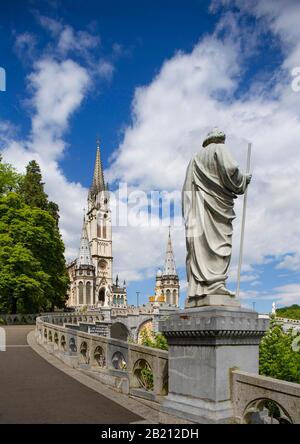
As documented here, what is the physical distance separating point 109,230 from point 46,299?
7792 centimetres

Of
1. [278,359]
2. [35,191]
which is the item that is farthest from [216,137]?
[35,191]

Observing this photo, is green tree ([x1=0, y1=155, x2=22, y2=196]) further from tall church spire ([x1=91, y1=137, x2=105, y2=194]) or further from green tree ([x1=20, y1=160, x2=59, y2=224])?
tall church spire ([x1=91, y1=137, x2=105, y2=194])

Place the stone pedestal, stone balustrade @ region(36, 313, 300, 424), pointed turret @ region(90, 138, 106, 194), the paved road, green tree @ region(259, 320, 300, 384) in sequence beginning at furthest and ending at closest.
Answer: pointed turret @ region(90, 138, 106, 194) → green tree @ region(259, 320, 300, 384) → the paved road → the stone pedestal → stone balustrade @ region(36, 313, 300, 424)

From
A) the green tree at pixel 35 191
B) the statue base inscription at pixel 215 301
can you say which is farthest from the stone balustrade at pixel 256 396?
the green tree at pixel 35 191

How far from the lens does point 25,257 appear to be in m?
33.2

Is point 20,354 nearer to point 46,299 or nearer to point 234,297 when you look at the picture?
point 234,297

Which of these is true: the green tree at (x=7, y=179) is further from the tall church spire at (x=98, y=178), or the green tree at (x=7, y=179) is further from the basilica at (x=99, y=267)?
the tall church spire at (x=98, y=178)

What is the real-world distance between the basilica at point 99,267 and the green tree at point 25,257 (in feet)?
151

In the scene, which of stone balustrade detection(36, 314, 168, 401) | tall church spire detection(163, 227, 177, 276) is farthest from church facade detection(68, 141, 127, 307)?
stone balustrade detection(36, 314, 168, 401)

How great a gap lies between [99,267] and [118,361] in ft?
343

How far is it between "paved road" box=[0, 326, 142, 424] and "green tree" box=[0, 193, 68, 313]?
22069 mm

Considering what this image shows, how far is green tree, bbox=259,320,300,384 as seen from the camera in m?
13.9

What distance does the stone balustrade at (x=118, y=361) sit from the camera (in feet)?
23.5
